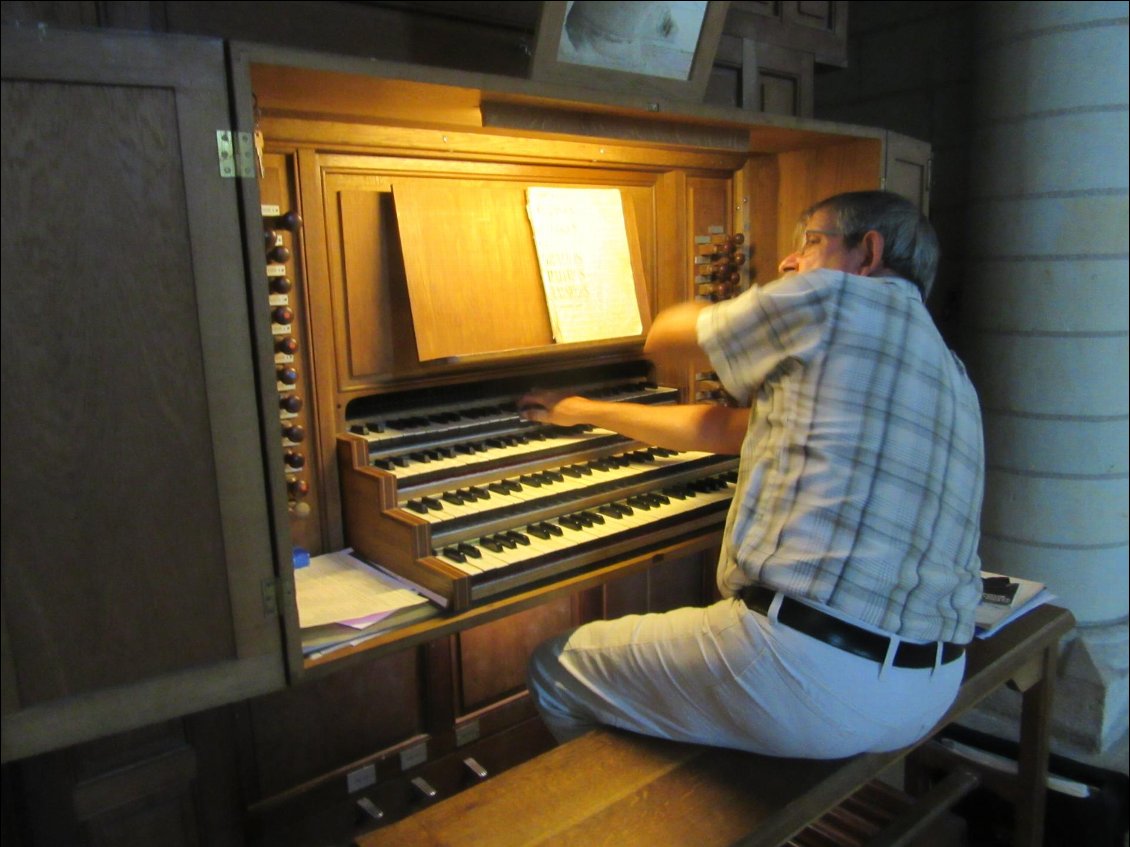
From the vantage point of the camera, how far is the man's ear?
177cm

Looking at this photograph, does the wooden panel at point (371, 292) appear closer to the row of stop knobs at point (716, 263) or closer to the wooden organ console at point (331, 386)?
the wooden organ console at point (331, 386)

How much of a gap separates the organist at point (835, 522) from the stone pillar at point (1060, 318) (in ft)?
6.00

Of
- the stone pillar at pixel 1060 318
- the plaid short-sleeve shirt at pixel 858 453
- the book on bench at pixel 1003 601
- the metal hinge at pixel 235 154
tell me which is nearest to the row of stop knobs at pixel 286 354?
the metal hinge at pixel 235 154

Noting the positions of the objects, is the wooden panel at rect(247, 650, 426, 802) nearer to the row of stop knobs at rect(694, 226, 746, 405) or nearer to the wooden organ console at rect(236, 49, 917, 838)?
the wooden organ console at rect(236, 49, 917, 838)

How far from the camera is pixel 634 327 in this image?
251 centimetres

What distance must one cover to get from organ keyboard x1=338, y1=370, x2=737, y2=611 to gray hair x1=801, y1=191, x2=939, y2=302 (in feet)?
2.46

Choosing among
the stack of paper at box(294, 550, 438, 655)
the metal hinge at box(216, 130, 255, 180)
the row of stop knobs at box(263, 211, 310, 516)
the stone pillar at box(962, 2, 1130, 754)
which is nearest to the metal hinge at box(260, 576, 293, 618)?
the stack of paper at box(294, 550, 438, 655)

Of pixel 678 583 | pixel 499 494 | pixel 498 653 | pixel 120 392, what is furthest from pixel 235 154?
pixel 678 583

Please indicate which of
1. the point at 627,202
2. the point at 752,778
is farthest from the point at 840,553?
the point at 627,202

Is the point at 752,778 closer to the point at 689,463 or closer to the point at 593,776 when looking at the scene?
the point at 593,776

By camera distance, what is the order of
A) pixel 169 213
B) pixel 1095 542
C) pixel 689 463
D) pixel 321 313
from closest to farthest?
pixel 169 213
pixel 321 313
pixel 689 463
pixel 1095 542

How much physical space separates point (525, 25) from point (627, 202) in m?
0.55

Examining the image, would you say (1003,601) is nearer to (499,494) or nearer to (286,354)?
(499,494)

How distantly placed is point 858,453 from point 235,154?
1139 mm
